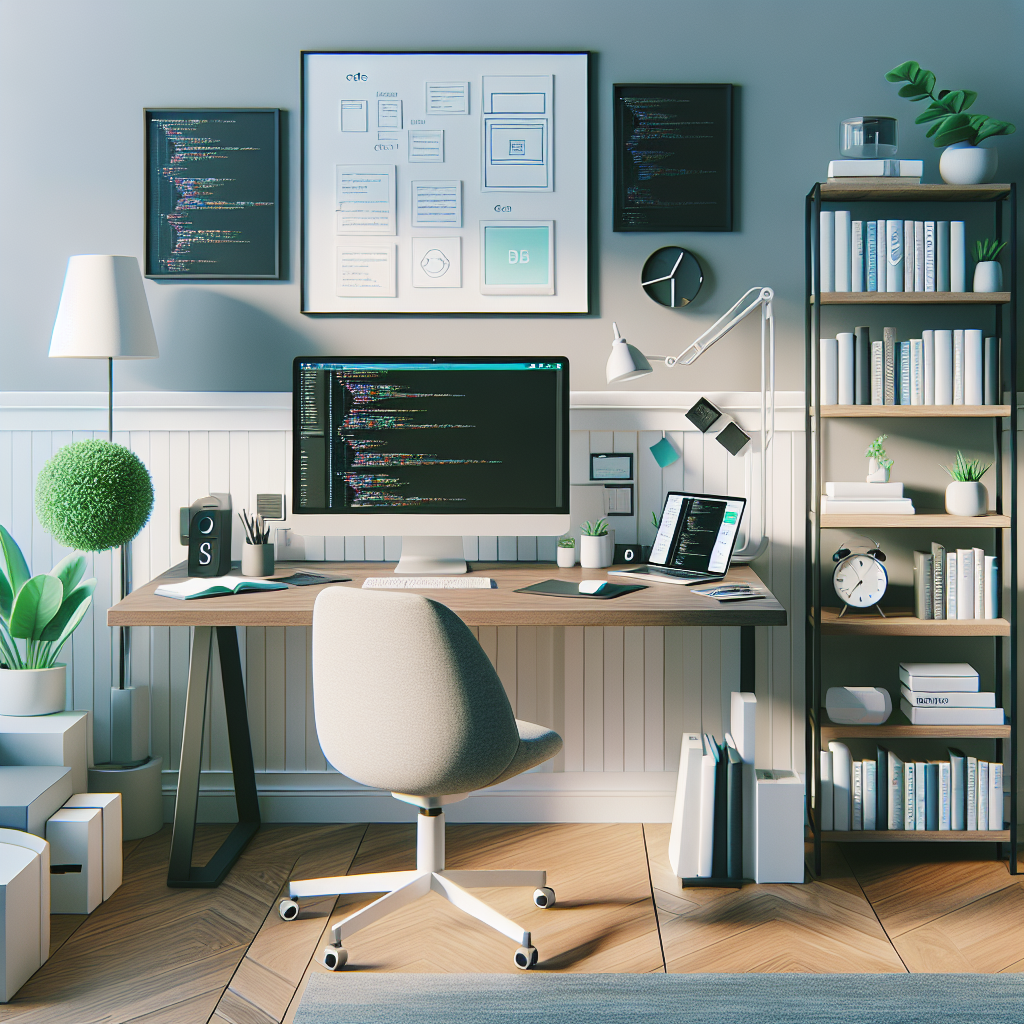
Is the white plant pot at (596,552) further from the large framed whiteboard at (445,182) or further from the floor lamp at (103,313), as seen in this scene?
the floor lamp at (103,313)

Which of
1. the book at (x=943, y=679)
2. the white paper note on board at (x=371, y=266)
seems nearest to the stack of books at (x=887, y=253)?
the book at (x=943, y=679)

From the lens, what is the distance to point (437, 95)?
2553 mm

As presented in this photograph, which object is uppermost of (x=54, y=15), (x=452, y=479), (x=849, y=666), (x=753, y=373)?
(x=54, y=15)

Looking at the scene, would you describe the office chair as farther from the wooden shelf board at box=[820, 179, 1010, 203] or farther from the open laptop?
the wooden shelf board at box=[820, 179, 1010, 203]

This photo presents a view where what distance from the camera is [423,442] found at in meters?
2.39

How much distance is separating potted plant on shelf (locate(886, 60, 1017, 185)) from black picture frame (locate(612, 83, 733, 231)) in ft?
1.49

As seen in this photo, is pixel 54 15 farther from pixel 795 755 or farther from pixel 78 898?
pixel 795 755

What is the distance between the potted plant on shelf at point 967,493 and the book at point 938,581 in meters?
0.12

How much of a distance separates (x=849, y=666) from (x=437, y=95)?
6.54 feet

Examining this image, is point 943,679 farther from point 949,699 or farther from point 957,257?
point 957,257

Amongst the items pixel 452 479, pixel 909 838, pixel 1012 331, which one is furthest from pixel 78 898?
pixel 1012 331

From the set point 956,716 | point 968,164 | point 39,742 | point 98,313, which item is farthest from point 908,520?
point 39,742

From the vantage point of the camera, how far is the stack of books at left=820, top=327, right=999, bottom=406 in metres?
2.41

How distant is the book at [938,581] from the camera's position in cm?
241
